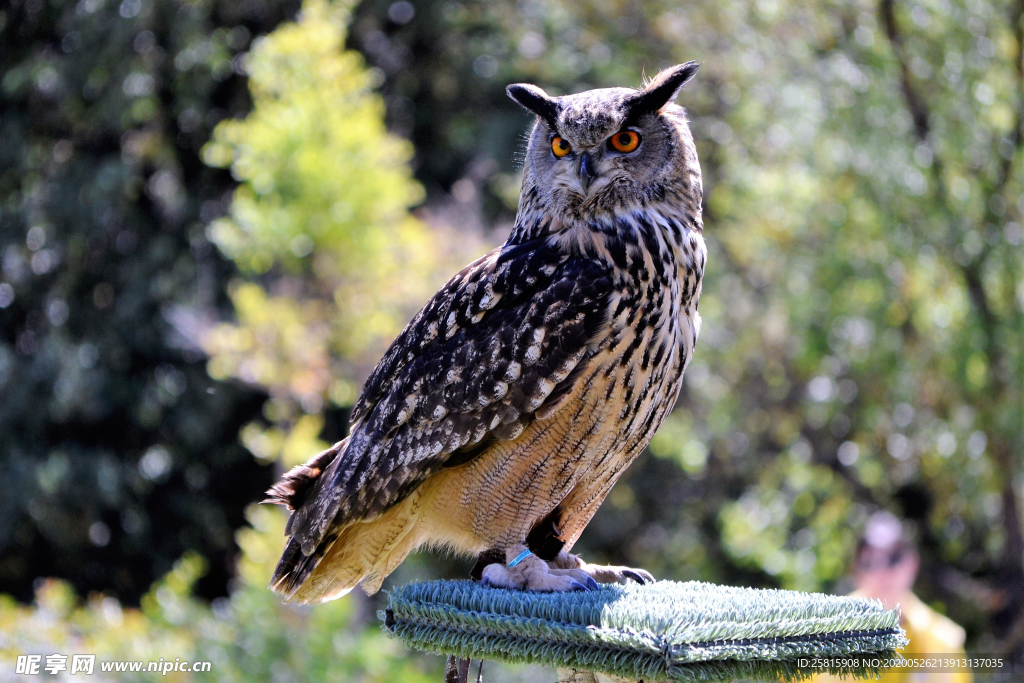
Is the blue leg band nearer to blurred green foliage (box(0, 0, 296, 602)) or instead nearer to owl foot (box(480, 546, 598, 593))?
owl foot (box(480, 546, 598, 593))

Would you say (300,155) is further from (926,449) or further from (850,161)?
(926,449)

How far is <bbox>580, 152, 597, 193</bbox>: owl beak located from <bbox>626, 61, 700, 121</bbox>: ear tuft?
146mm

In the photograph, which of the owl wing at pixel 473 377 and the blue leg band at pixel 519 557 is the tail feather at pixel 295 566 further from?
the blue leg band at pixel 519 557

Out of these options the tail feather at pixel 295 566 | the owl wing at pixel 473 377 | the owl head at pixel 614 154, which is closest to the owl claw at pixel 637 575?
the owl wing at pixel 473 377

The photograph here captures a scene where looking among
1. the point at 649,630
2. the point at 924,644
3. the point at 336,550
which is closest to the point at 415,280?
the point at 336,550

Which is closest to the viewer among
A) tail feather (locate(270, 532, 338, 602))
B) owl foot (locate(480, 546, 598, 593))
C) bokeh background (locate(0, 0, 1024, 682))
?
owl foot (locate(480, 546, 598, 593))

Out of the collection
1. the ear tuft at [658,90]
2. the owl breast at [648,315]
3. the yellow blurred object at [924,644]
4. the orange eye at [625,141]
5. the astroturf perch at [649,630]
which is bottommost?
the yellow blurred object at [924,644]

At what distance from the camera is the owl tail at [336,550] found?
Answer: 1880 millimetres

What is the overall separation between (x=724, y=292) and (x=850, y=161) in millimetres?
1535

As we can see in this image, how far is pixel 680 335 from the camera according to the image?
1833mm

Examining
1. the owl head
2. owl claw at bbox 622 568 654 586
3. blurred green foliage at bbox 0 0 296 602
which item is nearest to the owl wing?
the owl head

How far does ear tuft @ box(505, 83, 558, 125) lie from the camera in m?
1.99

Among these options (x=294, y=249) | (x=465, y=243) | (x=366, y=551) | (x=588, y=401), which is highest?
(x=588, y=401)

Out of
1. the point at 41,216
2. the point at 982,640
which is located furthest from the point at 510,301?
the point at 41,216
